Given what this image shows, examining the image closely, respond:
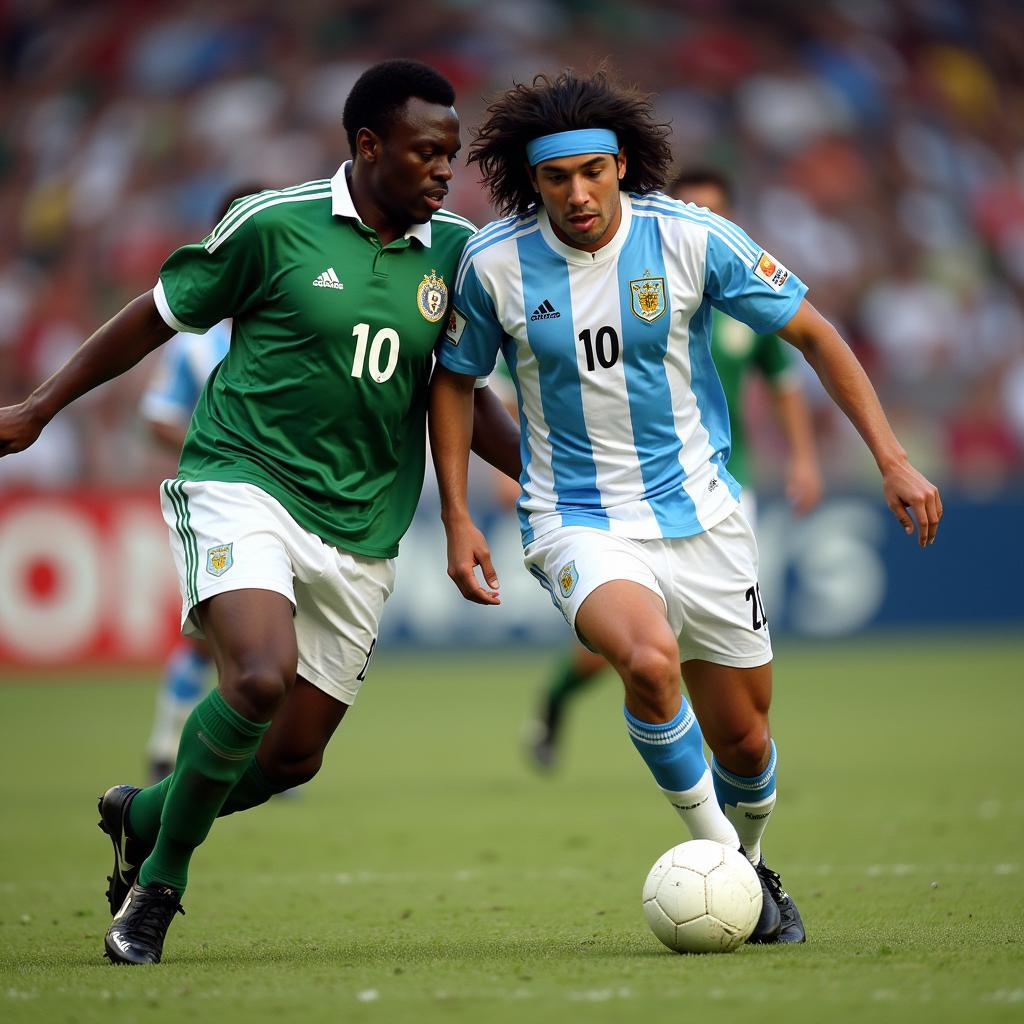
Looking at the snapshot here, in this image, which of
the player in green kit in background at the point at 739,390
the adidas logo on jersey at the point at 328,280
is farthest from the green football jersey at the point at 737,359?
the adidas logo on jersey at the point at 328,280

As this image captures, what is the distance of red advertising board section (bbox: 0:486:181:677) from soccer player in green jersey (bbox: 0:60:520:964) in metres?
9.58

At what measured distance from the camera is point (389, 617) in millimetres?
15836

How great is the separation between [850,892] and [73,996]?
8.95 feet

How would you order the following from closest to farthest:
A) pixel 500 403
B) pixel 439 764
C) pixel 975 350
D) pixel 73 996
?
1. pixel 73 996
2. pixel 500 403
3. pixel 439 764
4. pixel 975 350

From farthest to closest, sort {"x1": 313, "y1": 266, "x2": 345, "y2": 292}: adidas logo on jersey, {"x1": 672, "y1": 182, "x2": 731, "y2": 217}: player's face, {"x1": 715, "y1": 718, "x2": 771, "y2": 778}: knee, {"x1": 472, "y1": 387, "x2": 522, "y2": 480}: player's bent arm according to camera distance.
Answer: {"x1": 672, "y1": 182, "x2": 731, "y2": 217}: player's face, {"x1": 472, "y1": 387, "x2": 522, "y2": 480}: player's bent arm, {"x1": 715, "y1": 718, "x2": 771, "y2": 778}: knee, {"x1": 313, "y1": 266, "x2": 345, "y2": 292}: adidas logo on jersey

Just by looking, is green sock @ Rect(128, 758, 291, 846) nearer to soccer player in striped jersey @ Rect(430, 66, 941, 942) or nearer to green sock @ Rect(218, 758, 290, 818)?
green sock @ Rect(218, 758, 290, 818)

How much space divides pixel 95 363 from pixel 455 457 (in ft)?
3.55

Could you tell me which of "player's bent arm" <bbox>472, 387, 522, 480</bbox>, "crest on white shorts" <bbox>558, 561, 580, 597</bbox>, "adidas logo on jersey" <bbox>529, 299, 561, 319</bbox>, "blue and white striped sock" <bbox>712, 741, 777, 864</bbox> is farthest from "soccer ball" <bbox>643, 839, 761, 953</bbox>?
"adidas logo on jersey" <bbox>529, 299, 561, 319</bbox>

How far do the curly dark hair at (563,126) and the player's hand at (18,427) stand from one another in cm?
146

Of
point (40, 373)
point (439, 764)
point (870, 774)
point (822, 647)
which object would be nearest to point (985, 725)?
point (870, 774)

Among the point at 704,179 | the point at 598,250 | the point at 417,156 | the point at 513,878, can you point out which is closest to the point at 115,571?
the point at 704,179

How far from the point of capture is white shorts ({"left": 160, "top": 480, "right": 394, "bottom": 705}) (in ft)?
15.2

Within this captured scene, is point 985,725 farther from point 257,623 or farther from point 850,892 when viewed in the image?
point 257,623

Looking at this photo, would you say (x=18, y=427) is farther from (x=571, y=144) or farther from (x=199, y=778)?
(x=571, y=144)
